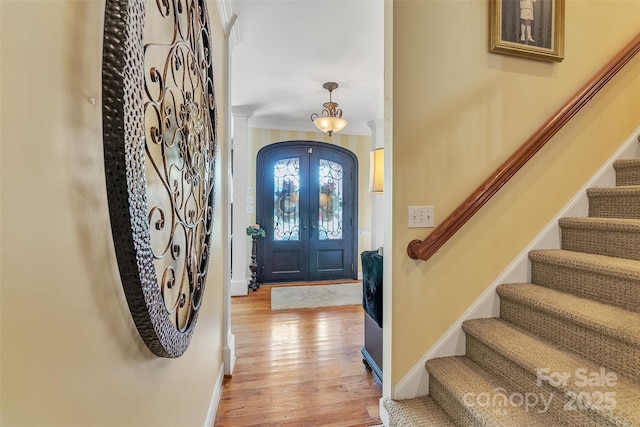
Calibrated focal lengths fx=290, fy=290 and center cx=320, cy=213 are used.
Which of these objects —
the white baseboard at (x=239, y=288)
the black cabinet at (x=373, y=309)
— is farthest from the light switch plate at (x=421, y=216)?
the white baseboard at (x=239, y=288)

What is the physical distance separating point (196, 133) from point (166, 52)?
33 cm

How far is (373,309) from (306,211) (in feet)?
10.0

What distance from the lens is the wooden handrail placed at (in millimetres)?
1583

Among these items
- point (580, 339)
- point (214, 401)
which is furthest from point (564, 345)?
point (214, 401)

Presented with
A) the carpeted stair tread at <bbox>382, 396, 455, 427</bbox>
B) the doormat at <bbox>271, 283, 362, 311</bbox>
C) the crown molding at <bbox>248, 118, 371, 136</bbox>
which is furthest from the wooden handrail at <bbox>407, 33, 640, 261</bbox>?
the crown molding at <bbox>248, 118, 371, 136</bbox>

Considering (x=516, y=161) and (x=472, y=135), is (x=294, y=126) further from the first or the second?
(x=516, y=161)

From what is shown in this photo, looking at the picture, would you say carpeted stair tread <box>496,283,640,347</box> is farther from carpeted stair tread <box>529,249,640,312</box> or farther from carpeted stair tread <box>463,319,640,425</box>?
carpeted stair tread <box>463,319,640,425</box>

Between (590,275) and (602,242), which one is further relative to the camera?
(602,242)

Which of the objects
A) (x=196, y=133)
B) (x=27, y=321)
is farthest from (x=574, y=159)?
(x=27, y=321)

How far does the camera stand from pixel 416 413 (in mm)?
1533

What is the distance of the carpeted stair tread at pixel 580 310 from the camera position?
3.90 ft

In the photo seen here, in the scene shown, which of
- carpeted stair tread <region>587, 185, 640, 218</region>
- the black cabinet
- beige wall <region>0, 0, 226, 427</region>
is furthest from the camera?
the black cabinet

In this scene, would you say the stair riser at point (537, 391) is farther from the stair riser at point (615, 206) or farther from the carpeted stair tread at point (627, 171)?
the carpeted stair tread at point (627, 171)

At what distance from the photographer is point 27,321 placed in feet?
1.31
